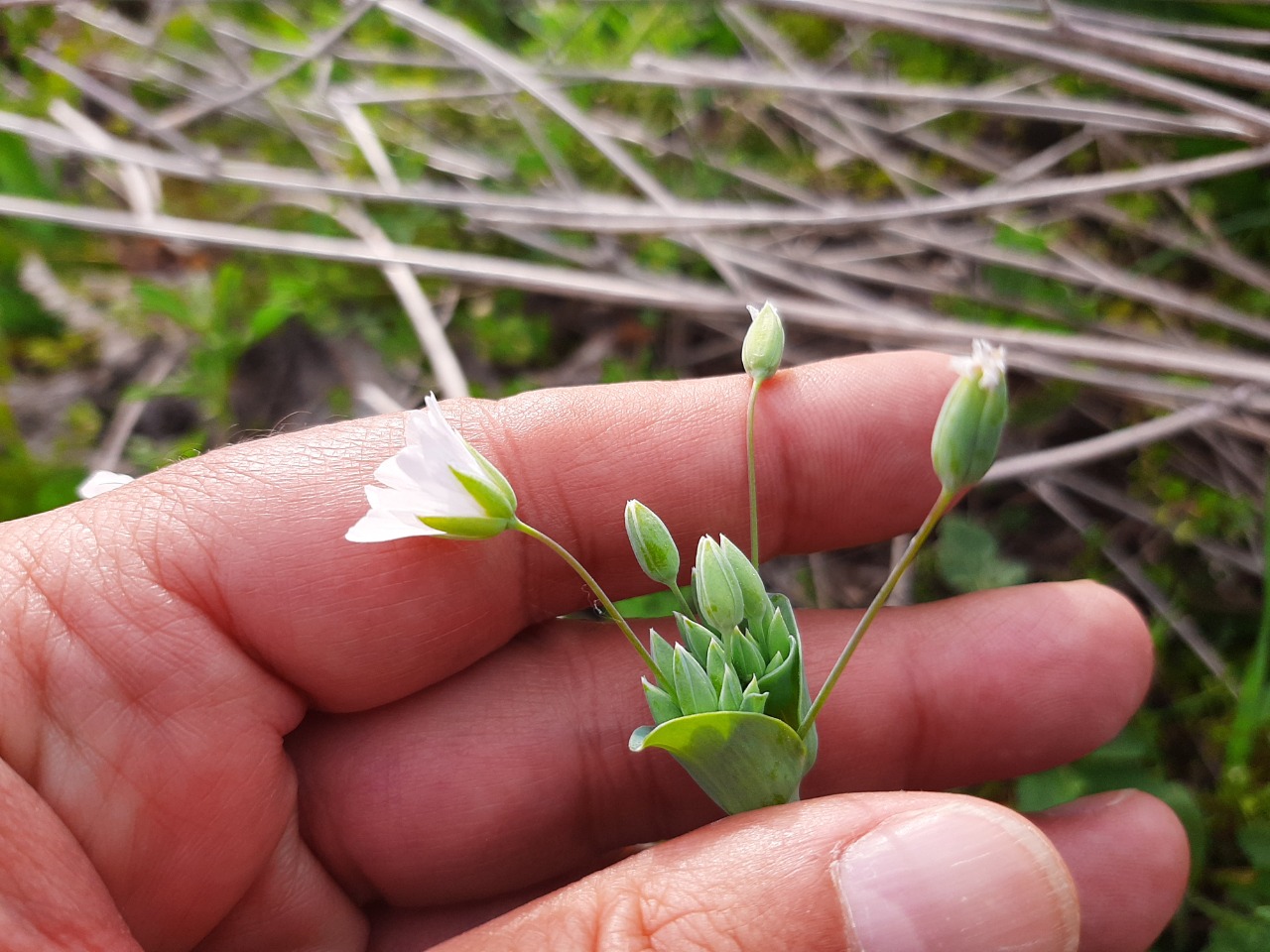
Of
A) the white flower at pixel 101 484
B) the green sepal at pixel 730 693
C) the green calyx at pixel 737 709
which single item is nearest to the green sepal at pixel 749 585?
the green calyx at pixel 737 709

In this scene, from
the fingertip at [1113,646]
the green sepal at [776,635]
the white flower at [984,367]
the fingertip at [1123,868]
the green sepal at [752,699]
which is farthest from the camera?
the fingertip at [1113,646]

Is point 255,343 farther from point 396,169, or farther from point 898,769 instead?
point 898,769

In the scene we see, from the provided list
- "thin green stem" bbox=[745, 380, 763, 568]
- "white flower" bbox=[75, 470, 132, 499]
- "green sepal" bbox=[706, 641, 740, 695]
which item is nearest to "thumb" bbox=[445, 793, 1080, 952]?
"green sepal" bbox=[706, 641, 740, 695]

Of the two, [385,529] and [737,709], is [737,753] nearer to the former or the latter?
[737,709]

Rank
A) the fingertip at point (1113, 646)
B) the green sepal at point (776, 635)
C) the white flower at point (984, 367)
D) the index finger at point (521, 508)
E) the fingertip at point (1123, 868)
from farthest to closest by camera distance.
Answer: the fingertip at point (1113, 646)
the fingertip at point (1123, 868)
the index finger at point (521, 508)
the green sepal at point (776, 635)
the white flower at point (984, 367)

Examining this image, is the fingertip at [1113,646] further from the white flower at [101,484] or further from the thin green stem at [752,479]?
the white flower at [101,484]

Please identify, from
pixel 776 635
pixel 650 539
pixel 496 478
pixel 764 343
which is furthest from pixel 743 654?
pixel 764 343

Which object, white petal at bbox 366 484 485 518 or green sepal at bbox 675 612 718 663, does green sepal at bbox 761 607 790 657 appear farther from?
white petal at bbox 366 484 485 518

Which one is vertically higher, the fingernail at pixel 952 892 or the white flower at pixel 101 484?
the white flower at pixel 101 484
